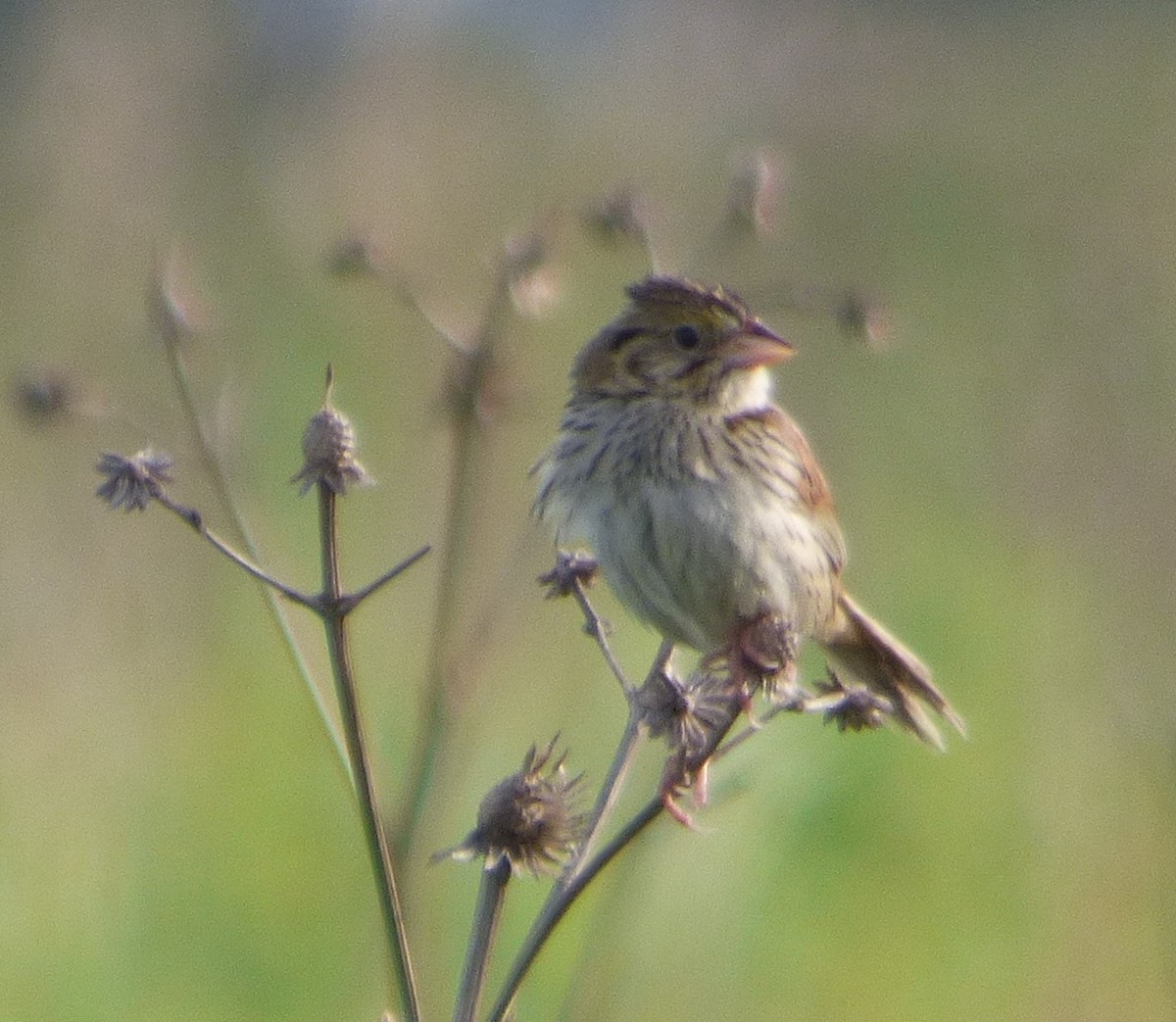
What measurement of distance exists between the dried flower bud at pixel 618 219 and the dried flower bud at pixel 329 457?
1375 millimetres

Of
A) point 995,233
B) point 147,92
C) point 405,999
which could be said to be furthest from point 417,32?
point 405,999

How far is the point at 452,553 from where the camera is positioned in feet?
10.2

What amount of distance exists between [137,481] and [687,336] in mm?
1661

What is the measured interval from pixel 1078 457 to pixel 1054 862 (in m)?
3.16

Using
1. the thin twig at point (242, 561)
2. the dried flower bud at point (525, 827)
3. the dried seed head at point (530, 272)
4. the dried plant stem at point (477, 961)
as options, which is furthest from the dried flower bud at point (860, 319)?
the dried plant stem at point (477, 961)

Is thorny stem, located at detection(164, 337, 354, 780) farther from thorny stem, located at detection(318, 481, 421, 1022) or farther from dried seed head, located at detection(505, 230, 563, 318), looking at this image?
dried seed head, located at detection(505, 230, 563, 318)

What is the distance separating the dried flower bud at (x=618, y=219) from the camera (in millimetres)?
3641

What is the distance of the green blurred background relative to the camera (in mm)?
4234

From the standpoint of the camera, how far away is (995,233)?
9414 millimetres

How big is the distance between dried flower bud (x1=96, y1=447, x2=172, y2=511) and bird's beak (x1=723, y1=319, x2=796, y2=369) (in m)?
1.63

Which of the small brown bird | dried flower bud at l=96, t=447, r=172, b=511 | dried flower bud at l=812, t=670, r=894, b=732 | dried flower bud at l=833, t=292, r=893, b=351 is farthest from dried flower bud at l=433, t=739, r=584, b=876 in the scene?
dried flower bud at l=833, t=292, r=893, b=351

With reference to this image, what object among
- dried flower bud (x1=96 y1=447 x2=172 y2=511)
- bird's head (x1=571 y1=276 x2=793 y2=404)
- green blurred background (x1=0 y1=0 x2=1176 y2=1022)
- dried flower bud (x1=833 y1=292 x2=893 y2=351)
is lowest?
green blurred background (x1=0 y1=0 x2=1176 y2=1022)

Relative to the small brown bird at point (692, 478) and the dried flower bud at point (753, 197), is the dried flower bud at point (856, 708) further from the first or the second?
the dried flower bud at point (753, 197)

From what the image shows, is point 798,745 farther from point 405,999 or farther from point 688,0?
point 688,0
